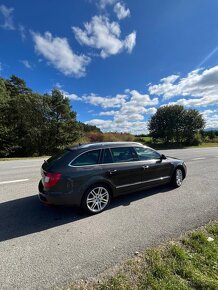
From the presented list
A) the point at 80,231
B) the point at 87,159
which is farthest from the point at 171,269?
the point at 87,159

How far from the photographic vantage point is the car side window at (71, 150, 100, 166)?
4.23 meters

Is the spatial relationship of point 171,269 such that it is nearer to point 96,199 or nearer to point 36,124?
point 96,199

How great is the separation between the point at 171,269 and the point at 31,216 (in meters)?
3.08

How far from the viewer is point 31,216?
420 cm

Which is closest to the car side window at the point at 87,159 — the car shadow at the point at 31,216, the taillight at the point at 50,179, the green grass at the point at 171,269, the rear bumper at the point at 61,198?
the taillight at the point at 50,179

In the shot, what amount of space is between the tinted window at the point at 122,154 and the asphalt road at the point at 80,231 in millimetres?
1154

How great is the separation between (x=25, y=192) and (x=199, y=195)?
5.21 meters

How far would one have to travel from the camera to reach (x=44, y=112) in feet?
85.8

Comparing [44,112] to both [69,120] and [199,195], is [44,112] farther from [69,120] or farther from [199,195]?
[199,195]

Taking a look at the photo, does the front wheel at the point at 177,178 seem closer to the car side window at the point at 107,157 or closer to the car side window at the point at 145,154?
the car side window at the point at 145,154

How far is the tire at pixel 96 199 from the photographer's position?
165 inches

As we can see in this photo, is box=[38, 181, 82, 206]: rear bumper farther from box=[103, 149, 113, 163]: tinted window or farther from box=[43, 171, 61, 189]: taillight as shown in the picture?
box=[103, 149, 113, 163]: tinted window

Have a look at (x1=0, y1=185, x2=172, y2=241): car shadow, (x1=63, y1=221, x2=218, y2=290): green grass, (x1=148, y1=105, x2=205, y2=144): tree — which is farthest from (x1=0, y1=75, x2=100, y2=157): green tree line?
(x1=63, y1=221, x2=218, y2=290): green grass

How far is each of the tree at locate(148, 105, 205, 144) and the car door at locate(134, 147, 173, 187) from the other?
3338 cm
